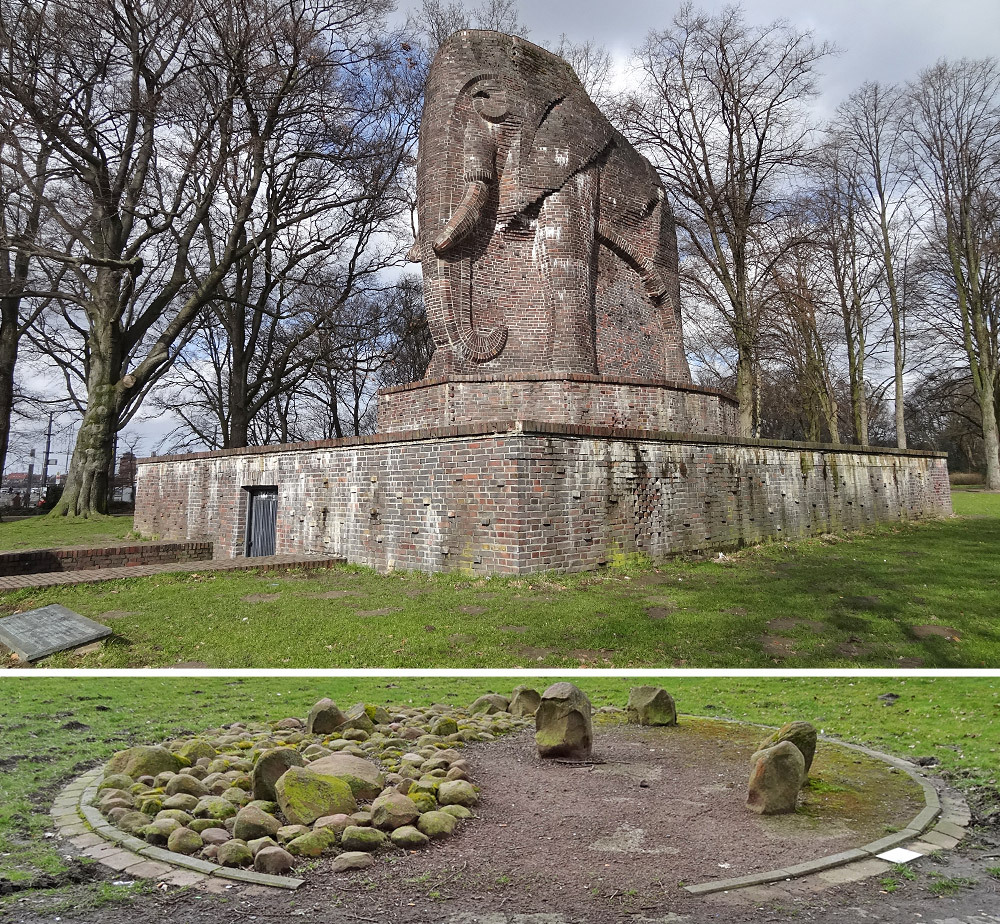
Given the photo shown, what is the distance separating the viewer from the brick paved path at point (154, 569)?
9.59 meters

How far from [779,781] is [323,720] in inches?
157

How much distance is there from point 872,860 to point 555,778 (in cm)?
237

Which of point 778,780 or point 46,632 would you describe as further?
point 46,632

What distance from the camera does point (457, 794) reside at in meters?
4.94

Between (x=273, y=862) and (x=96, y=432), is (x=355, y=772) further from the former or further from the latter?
(x=96, y=432)

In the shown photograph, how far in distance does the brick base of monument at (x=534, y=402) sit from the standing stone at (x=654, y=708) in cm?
585

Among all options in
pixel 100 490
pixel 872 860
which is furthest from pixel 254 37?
pixel 872 860

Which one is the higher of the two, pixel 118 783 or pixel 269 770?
Result: pixel 269 770

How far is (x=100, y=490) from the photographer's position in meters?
21.8

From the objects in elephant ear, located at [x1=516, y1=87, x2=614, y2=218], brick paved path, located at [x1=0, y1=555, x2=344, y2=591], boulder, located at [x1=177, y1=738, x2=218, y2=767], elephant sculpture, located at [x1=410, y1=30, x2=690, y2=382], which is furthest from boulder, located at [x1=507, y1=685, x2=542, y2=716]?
elephant ear, located at [x1=516, y1=87, x2=614, y2=218]

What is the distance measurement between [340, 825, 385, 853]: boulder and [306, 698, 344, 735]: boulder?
2592mm

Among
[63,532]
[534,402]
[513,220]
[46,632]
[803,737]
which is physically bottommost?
[803,737]

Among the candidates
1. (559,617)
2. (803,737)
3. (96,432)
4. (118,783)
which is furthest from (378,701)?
(96,432)

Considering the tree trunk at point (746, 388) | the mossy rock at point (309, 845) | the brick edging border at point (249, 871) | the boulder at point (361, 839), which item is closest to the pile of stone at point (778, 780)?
the brick edging border at point (249, 871)
